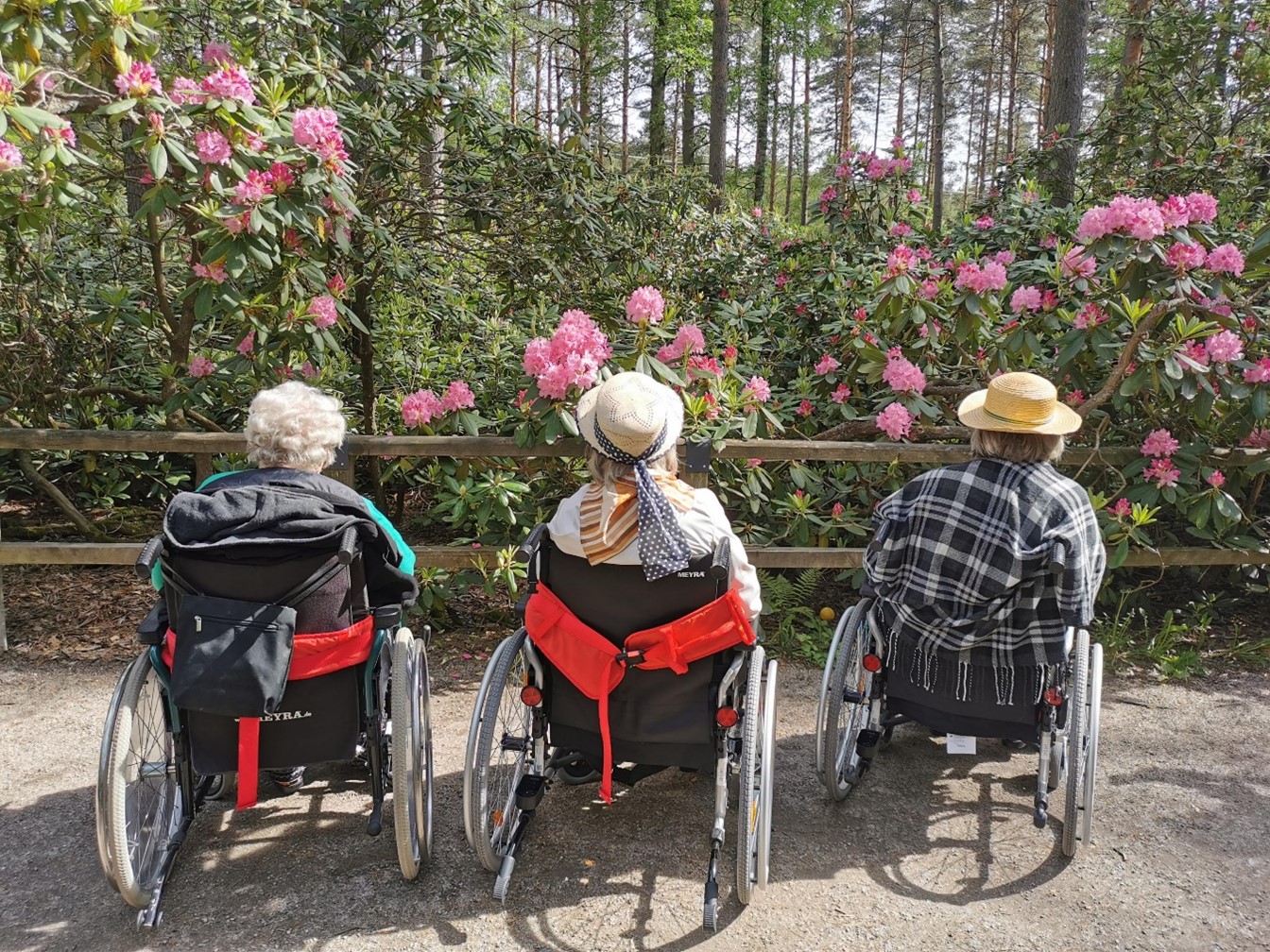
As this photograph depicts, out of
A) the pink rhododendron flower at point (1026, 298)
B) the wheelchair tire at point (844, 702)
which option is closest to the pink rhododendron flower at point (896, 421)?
the pink rhododendron flower at point (1026, 298)

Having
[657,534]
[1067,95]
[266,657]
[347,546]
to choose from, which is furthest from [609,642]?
[1067,95]

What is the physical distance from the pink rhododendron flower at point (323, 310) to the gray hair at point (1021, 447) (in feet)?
7.97

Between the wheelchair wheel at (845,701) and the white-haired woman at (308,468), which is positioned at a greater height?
the white-haired woman at (308,468)

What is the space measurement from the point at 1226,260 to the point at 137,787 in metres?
4.25

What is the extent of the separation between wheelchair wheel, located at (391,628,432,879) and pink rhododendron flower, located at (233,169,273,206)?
5.71 feet

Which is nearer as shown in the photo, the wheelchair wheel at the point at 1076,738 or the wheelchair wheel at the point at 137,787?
the wheelchair wheel at the point at 137,787

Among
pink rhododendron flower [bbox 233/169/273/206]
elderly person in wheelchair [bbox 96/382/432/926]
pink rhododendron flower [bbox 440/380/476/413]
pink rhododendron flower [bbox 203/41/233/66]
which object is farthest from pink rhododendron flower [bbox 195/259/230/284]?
elderly person in wheelchair [bbox 96/382/432/926]

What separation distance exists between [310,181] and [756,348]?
2.56 meters

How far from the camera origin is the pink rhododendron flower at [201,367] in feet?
12.5

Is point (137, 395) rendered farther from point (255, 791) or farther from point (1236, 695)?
point (1236, 695)

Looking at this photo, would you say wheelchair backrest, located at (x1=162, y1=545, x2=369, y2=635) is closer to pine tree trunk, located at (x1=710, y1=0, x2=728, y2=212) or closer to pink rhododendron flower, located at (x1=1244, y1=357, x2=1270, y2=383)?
pink rhododendron flower, located at (x1=1244, y1=357, x2=1270, y2=383)

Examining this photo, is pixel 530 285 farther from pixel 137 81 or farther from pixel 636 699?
pixel 636 699

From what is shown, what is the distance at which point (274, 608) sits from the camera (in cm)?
212

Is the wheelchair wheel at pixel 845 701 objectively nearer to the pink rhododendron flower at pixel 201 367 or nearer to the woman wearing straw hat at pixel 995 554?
the woman wearing straw hat at pixel 995 554
